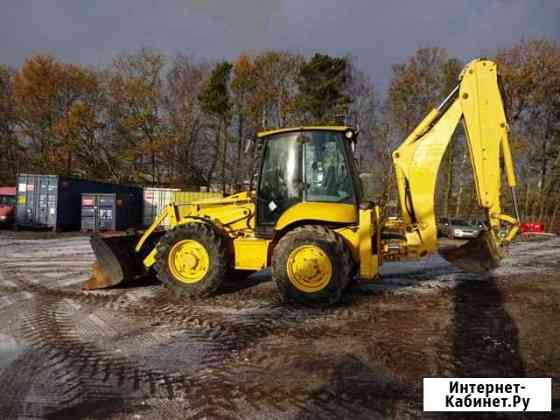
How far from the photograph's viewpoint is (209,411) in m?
2.95

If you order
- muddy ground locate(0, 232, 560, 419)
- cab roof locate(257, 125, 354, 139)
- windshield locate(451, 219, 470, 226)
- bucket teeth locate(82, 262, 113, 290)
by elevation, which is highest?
cab roof locate(257, 125, 354, 139)

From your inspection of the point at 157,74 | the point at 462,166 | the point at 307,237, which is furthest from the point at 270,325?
the point at 157,74

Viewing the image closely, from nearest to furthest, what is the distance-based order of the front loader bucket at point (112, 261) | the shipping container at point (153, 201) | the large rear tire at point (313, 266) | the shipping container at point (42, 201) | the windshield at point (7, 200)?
1. the large rear tire at point (313, 266)
2. the front loader bucket at point (112, 261)
3. the shipping container at point (42, 201)
4. the windshield at point (7, 200)
5. the shipping container at point (153, 201)

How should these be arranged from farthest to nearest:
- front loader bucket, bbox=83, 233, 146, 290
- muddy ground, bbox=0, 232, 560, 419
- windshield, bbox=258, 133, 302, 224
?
front loader bucket, bbox=83, 233, 146, 290
windshield, bbox=258, 133, 302, 224
muddy ground, bbox=0, 232, 560, 419

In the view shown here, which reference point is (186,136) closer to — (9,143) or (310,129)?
(9,143)

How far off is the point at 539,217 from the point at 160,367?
27.4 metres

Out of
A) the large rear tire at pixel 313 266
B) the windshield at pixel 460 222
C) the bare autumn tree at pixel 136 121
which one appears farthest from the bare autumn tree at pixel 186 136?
the large rear tire at pixel 313 266

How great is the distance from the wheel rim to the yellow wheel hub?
53.9 inches

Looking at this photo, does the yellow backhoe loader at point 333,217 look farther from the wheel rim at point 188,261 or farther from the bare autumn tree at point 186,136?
the bare autumn tree at point 186,136

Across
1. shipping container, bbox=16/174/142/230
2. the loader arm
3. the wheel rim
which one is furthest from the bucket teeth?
shipping container, bbox=16/174/142/230

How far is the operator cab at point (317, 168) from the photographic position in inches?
236

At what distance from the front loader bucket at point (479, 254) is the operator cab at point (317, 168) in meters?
1.96

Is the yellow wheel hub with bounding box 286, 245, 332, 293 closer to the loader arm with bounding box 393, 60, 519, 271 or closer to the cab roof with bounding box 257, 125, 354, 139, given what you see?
the loader arm with bounding box 393, 60, 519, 271

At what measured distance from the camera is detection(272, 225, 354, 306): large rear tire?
555 centimetres
